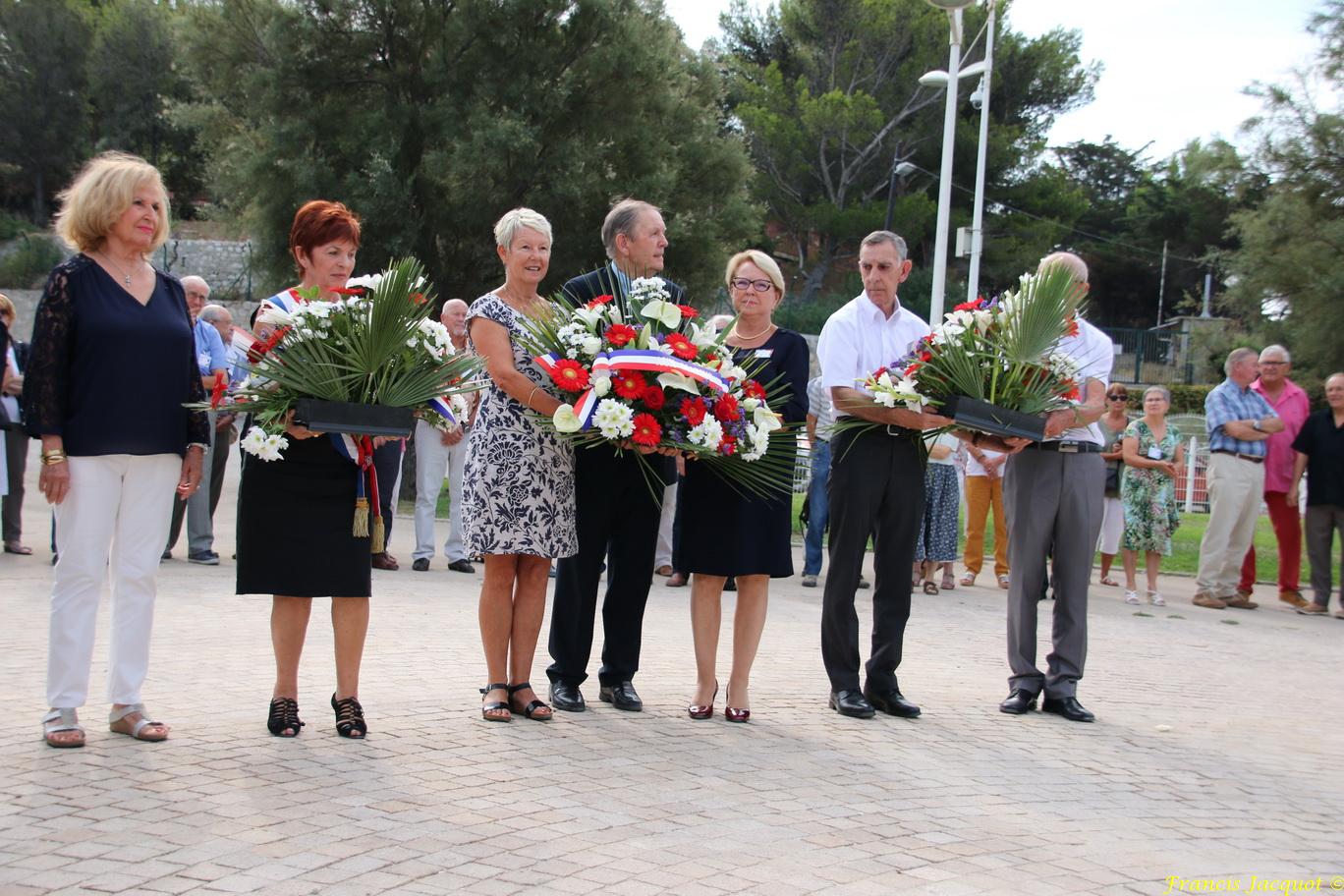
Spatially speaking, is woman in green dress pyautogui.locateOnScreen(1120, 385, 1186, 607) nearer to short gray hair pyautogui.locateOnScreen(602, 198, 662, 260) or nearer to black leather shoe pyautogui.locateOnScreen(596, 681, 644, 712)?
black leather shoe pyautogui.locateOnScreen(596, 681, 644, 712)

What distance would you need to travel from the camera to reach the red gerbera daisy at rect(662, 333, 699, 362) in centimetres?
573

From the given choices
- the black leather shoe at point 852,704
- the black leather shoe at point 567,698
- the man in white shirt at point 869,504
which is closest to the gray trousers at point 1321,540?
the man in white shirt at point 869,504

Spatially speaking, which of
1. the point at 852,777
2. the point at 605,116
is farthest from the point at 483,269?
the point at 852,777

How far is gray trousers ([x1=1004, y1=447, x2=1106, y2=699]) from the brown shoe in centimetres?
738

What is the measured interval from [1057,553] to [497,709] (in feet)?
10.7

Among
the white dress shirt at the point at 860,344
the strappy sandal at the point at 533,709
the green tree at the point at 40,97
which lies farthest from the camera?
the green tree at the point at 40,97

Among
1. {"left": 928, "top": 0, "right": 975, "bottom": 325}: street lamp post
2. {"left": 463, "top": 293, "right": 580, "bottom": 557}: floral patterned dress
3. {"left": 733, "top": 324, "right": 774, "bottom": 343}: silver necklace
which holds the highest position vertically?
{"left": 928, "top": 0, "right": 975, "bottom": 325}: street lamp post

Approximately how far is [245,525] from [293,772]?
1103mm

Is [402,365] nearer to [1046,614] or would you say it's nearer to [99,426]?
[99,426]

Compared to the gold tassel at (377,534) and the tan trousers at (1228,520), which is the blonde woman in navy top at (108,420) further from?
the tan trousers at (1228,520)

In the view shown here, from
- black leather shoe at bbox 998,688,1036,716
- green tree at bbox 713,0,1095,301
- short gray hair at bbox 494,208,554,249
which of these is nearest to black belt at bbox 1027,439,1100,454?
black leather shoe at bbox 998,688,1036,716

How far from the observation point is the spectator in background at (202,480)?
1100 cm

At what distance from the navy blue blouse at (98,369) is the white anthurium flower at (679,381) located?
6.66 ft

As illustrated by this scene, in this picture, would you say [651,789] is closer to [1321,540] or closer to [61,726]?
[61,726]
